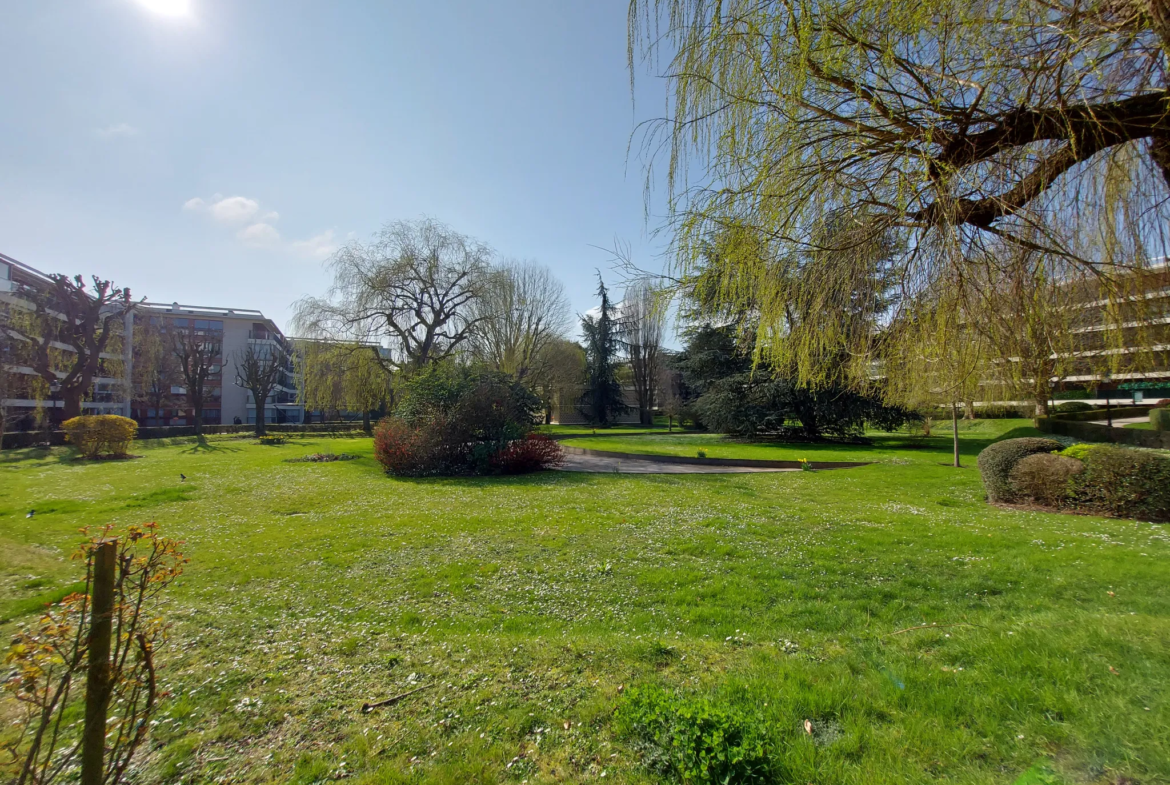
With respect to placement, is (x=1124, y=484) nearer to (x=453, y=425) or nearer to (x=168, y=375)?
(x=453, y=425)

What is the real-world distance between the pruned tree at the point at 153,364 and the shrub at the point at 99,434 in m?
27.8

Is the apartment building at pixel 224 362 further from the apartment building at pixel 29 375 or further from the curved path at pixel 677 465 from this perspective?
the curved path at pixel 677 465

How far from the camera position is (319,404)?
29922mm

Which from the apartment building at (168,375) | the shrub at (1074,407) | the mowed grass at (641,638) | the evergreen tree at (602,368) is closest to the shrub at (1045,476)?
the mowed grass at (641,638)

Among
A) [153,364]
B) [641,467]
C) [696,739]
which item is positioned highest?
[153,364]

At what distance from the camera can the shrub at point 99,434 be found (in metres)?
21.0

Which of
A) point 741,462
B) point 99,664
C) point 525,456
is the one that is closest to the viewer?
point 99,664

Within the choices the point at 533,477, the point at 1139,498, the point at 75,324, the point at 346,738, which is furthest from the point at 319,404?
the point at 1139,498

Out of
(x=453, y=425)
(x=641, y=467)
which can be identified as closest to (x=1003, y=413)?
(x=641, y=467)

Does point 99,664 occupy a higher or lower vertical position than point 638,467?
higher

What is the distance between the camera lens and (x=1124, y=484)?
28.6 ft

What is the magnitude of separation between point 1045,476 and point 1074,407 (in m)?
31.9

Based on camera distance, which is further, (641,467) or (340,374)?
(340,374)

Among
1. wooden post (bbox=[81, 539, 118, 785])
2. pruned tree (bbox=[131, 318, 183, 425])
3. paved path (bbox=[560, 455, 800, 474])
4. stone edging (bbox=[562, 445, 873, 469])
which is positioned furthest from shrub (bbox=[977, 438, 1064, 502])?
pruned tree (bbox=[131, 318, 183, 425])
